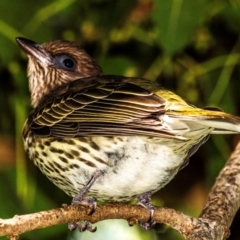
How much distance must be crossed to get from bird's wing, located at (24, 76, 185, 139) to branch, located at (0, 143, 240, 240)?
24cm

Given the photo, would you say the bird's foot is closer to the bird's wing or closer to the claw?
the claw

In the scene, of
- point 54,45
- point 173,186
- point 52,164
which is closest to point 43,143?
point 52,164

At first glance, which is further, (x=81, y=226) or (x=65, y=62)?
(x=65, y=62)

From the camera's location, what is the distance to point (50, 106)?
3.13 m

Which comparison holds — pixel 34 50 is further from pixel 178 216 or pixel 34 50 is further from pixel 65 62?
pixel 178 216

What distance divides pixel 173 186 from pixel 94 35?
2.61 ft

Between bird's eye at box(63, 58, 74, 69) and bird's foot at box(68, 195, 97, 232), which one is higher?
bird's eye at box(63, 58, 74, 69)

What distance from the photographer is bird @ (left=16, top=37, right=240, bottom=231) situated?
8.72 feet

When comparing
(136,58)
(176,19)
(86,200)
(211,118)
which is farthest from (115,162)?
(136,58)

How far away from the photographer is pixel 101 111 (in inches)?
113

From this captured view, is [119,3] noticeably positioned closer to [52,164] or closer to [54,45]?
[54,45]

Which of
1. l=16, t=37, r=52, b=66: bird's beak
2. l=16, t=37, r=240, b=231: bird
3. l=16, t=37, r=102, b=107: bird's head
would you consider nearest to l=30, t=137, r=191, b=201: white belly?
l=16, t=37, r=240, b=231: bird

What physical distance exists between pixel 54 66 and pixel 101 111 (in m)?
0.62

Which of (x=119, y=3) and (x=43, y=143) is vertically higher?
(x=119, y=3)
